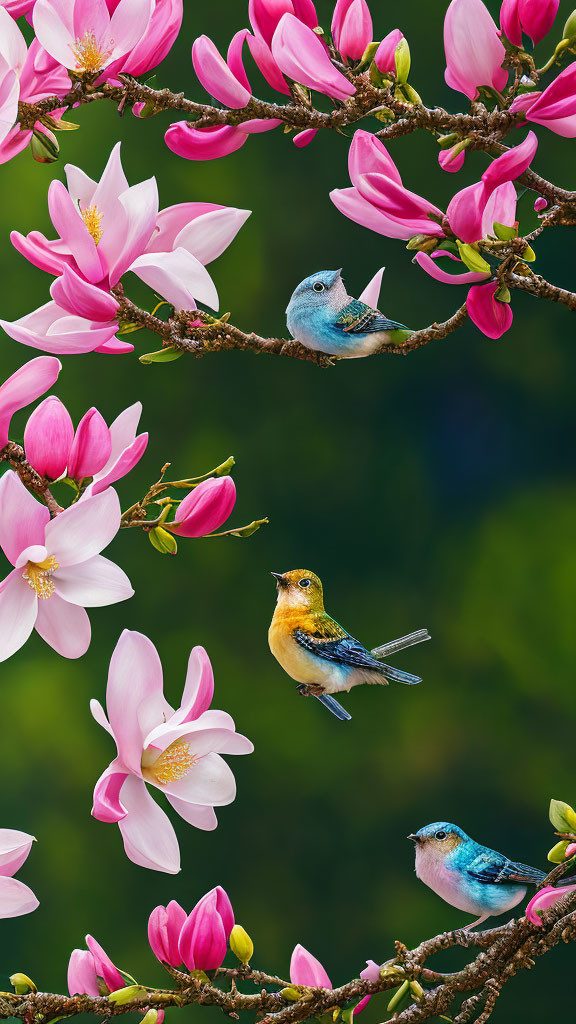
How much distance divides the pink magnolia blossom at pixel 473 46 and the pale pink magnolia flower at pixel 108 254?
0.46ft

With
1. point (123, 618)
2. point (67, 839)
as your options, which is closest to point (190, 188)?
point (123, 618)

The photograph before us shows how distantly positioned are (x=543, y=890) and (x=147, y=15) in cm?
49

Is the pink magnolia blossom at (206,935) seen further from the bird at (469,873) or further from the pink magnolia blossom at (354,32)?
the pink magnolia blossom at (354,32)

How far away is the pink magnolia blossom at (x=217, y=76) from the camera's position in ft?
1.61

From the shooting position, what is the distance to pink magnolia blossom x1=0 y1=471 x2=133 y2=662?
456 millimetres

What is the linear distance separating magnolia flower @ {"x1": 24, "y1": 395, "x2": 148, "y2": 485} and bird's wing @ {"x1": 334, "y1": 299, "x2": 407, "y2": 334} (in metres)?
0.13

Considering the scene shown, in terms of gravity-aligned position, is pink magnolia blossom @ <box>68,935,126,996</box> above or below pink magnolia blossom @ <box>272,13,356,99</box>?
below

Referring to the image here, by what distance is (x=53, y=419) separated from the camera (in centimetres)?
48

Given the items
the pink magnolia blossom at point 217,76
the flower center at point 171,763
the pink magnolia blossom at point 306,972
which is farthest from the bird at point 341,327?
the pink magnolia blossom at point 306,972

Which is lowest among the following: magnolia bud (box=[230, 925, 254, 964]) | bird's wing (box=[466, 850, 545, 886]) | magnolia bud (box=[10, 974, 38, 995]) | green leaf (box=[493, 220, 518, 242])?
magnolia bud (box=[10, 974, 38, 995])

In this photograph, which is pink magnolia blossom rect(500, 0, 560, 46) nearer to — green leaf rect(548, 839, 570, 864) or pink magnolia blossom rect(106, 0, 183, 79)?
pink magnolia blossom rect(106, 0, 183, 79)

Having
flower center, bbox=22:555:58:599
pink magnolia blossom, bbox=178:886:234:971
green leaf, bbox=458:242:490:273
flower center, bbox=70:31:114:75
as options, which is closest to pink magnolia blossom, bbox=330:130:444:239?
green leaf, bbox=458:242:490:273

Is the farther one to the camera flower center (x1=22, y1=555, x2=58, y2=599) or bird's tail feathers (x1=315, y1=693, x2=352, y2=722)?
bird's tail feathers (x1=315, y1=693, x2=352, y2=722)

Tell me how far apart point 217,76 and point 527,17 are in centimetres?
15
